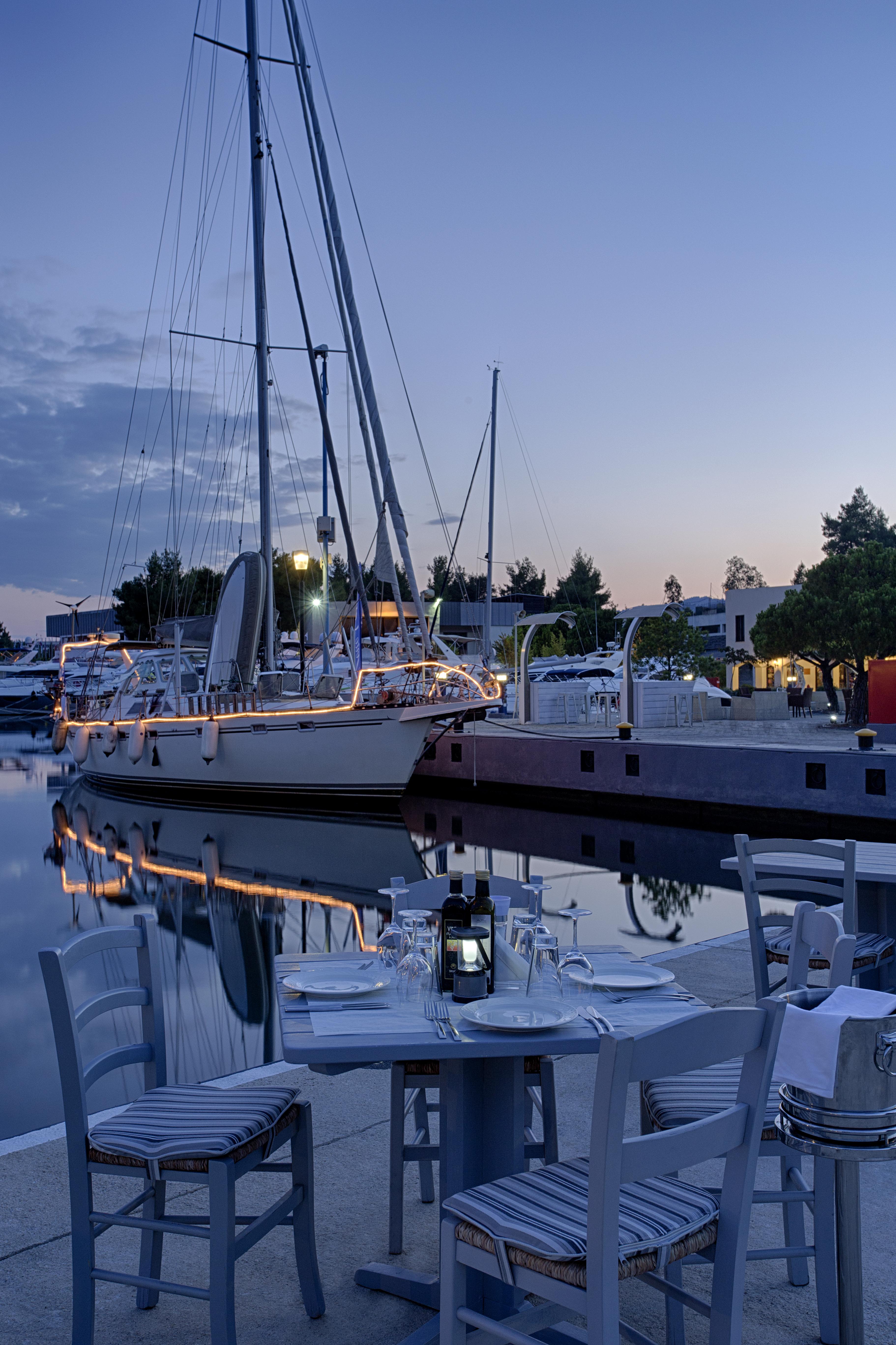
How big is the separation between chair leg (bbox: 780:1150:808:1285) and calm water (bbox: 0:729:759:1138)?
2028mm

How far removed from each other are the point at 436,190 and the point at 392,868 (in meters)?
15.8

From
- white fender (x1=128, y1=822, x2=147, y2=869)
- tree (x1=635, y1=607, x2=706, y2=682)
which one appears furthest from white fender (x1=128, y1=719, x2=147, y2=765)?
tree (x1=635, y1=607, x2=706, y2=682)

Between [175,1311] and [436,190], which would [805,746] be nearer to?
[436,190]

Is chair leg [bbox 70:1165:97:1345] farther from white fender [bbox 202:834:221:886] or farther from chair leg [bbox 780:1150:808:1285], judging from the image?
white fender [bbox 202:834:221:886]

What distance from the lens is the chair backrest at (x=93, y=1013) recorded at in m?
2.36

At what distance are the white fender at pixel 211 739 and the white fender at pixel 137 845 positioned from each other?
2.03 meters

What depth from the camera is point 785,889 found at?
4.41m

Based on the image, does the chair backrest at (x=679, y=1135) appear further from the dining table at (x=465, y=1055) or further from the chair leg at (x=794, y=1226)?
the chair leg at (x=794, y=1226)

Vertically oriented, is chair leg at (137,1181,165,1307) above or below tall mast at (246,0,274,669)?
below

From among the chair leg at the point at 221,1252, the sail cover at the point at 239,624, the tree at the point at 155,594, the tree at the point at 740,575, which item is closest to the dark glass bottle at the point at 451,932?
the chair leg at the point at 221,1252

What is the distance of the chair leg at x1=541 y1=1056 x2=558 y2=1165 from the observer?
291cm

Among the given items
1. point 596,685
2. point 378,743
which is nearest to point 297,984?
point 378,743

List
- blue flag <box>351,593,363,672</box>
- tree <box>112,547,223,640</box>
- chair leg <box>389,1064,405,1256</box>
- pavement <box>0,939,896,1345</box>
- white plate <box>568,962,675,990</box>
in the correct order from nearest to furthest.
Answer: pavement <box>0,939,896,1345</box> → white plate <box>568,962,675,990</box> → chair leg <box>389,1064,405,1256</box> → blue flag <box>351,593,363,672</box> → tree <box>112,547,223,640</box>

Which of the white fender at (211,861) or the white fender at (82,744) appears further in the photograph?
the white fender at (82,744)
